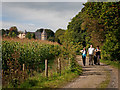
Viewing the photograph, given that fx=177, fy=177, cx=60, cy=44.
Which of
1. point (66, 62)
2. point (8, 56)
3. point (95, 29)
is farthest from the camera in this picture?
point (95, 29)

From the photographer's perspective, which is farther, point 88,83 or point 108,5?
point 108,5

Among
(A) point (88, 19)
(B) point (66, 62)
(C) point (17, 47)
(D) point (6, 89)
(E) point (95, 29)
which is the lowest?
(D) point (6, 89)

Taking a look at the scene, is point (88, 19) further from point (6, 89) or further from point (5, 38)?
point (6, 89)

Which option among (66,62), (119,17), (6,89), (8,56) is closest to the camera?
(6,89)

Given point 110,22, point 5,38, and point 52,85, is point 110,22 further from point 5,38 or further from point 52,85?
point 52,85

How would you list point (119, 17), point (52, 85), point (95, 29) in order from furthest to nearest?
point (95, 29), point (119, 17), point (52, 85)

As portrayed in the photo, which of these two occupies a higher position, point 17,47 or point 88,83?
point 17,47

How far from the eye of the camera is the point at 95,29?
873 inches

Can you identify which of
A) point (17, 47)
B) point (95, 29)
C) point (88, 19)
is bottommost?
point (17, 47)

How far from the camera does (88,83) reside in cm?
955

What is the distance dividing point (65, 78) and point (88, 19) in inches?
545

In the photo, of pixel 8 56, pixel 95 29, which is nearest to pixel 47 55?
pixel 95 29

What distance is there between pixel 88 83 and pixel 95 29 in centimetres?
1356

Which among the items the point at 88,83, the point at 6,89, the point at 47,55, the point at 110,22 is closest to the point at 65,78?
the point at 88,83
